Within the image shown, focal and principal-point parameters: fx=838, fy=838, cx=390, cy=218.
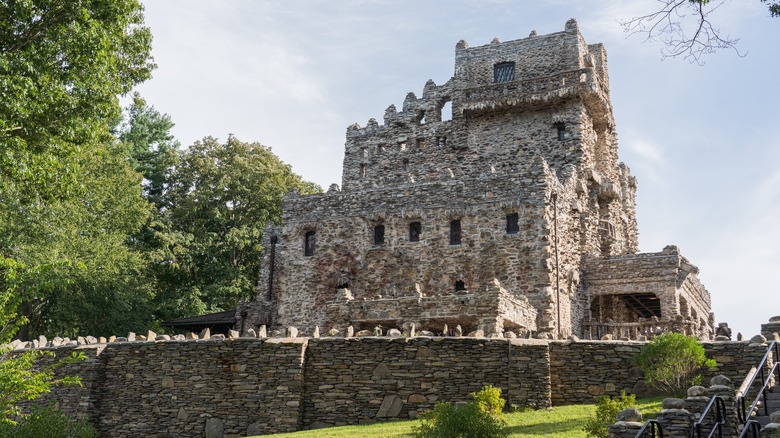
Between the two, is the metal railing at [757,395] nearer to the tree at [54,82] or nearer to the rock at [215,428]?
the rock at [215,428]

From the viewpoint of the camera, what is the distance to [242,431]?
2172 centimetres

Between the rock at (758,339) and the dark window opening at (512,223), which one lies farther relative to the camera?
the dark window opening at (512,223)

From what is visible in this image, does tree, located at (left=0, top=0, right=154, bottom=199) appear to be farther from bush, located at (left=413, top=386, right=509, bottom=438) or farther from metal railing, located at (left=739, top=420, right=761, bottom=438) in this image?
metal railing, located at (left=739, top=420, right=761, bottom=438)

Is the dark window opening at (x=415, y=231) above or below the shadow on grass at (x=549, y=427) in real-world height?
above

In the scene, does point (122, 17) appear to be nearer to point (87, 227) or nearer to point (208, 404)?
point (208, 404)

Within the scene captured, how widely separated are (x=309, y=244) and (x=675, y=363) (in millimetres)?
20992

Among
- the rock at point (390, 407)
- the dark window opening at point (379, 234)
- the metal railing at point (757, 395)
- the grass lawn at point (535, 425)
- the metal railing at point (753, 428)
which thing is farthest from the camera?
the dark window opening at point (379, 234)

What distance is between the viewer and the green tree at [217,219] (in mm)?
44969

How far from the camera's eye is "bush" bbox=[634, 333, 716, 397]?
715 inches

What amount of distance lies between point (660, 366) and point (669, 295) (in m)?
14.4

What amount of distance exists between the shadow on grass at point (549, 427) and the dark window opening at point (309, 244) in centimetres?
2039

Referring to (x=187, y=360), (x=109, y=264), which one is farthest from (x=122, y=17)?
(x=109, y=264)

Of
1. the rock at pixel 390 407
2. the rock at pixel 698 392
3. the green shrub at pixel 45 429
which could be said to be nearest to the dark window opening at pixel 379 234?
the rock at pixel 390 407

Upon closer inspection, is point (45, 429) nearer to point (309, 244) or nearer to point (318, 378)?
point (318, 378)
